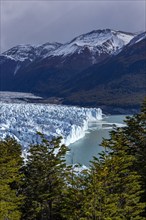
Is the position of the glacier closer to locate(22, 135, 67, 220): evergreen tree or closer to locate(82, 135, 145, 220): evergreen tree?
locate(22, 135, 67, 220): evergreen tree

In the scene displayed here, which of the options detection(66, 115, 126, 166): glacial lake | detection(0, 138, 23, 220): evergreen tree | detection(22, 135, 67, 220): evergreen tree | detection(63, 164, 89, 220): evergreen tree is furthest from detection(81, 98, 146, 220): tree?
detection(66, 115, 126, 166): glacial lake

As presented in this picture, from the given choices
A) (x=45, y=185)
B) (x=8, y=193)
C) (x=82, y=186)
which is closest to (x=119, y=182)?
(x=82, y=186)

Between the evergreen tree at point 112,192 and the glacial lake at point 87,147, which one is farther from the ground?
the evergreen tree at point 112,192

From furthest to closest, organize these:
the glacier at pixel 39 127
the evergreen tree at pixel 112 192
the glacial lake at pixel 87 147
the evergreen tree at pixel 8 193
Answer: the glacier at pixel 39 127 → the glacial lake at pixel 87 147 → the evergreen tree at pixel 8 193 → the evergreen tree at pixel 112 192

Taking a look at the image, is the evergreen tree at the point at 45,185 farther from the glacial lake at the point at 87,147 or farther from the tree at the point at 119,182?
the glacial lake at the point at 87,147

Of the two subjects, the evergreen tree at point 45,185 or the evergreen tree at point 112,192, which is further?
the evergreen tree at point 45,185

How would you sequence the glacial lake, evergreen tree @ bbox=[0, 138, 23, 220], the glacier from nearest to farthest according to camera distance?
1. evergreen tree @ bbox=[0, 138, 23, 220]
2. the glacial lake
3. the glacier

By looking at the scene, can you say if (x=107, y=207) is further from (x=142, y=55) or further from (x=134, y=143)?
(x=142, y=55)

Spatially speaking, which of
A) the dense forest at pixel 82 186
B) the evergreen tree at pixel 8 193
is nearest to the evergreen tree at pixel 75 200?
the dense forest at pixel 82 186
